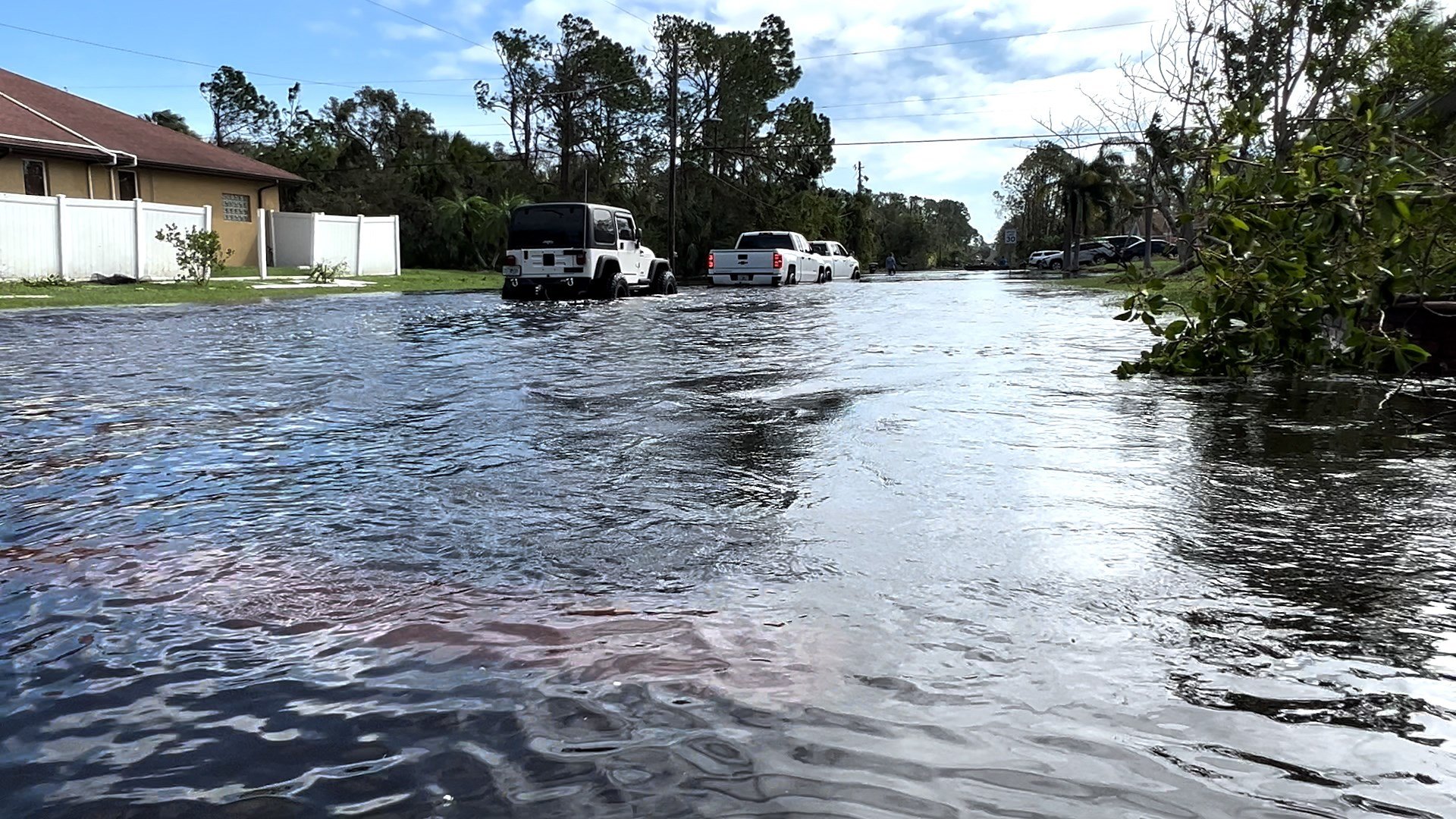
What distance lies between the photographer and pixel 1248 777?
94.6 inches

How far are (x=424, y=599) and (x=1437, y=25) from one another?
96.5 ft

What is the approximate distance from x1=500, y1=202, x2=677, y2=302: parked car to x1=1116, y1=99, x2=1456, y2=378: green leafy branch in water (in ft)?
48.1

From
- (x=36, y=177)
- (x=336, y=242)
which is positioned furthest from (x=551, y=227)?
(x=36, y=177)

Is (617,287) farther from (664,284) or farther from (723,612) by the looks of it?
(723,612)

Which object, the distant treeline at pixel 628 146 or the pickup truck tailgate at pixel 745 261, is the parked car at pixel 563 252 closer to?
the pickup truck tailgate at pixel 745 261

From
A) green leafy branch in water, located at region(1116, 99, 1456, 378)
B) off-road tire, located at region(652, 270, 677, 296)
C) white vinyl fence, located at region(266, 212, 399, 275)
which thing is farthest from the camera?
white vinyl fence, located at region(266, 212, 399, 275)

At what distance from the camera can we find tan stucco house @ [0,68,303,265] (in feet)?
91.7

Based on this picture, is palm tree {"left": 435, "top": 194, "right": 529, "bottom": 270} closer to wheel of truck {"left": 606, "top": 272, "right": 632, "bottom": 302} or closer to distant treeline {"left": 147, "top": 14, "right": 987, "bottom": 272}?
distant treeline {"left": 147, "top": 14, "right": 987, "bottom": 272}

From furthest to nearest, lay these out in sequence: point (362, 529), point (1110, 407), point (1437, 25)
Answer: point (1437, 25), point (1110, 407), point (362, 529)

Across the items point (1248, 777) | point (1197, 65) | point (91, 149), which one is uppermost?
point (1197, 65)

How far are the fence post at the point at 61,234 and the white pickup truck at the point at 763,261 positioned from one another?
16331 mm

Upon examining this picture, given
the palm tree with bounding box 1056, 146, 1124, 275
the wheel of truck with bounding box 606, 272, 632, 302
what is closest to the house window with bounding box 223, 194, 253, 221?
the wheel of truck with bounding box 606, 272, 632, 302

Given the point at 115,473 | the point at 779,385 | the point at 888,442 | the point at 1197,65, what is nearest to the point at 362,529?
the point at 115,473

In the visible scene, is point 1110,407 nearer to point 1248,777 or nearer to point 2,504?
point 1248,777
